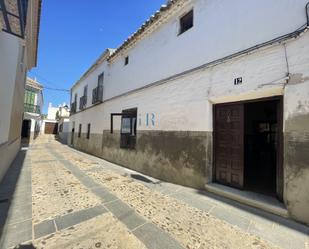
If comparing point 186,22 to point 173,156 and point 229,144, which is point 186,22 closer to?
point 229,144

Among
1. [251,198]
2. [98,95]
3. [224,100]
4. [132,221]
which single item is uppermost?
[98,95]

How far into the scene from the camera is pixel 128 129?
7785mm

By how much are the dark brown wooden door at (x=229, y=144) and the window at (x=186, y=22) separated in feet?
9.30

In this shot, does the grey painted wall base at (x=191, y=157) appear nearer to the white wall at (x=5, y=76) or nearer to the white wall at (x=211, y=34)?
the white wall at (x=211, y=34)

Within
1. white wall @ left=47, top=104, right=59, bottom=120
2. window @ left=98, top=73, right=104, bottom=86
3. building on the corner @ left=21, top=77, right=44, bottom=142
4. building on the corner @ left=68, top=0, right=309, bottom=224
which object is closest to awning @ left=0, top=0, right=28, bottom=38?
building on the corner @ left=68, top=0, right=309, bottom=224

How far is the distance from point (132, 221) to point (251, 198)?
2428 millimetres

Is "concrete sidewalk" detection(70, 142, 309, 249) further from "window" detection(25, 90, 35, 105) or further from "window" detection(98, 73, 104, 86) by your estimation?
"window" detection(25, 90, 35, 105)

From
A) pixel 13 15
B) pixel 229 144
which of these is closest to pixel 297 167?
pixel 229 144

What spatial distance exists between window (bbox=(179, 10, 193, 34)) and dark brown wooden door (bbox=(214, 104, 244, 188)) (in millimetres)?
2835

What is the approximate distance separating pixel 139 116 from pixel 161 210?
4183 millimetres

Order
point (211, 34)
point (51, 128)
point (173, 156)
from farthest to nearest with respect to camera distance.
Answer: point (51, 128)
point (173, 156)
point (211, 34)

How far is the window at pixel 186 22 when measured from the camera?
17.8ft

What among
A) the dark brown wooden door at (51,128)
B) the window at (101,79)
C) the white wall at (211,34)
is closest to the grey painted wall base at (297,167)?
the white wall at (211,34)

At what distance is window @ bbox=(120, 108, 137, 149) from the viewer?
24.3ft
